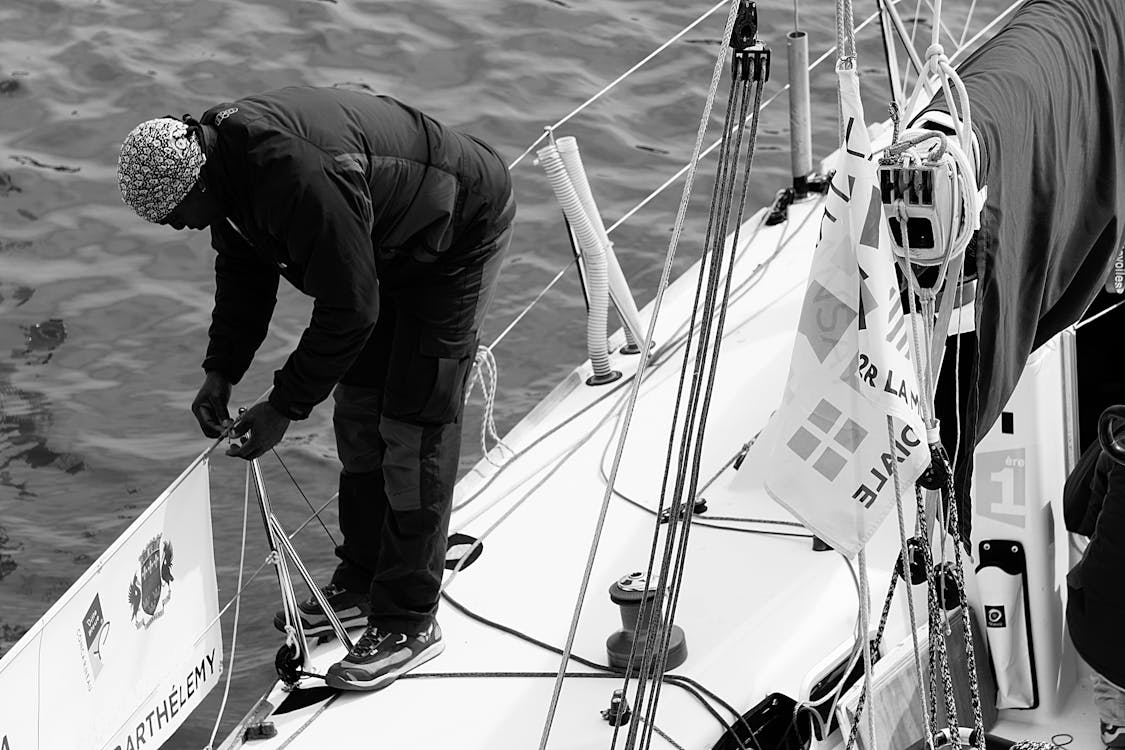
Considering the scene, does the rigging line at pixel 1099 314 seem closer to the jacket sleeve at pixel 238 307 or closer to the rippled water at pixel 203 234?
the jacket sleeve at pixel 238 307

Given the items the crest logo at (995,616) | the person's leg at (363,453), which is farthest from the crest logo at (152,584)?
the crest logo at (995,616)

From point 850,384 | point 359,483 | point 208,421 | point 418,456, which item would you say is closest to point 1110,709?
point 850,384

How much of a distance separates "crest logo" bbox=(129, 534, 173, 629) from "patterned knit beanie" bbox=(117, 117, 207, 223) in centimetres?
63

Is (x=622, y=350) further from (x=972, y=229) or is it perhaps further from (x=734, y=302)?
(x=972, y=229)

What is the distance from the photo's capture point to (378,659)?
3242 mm

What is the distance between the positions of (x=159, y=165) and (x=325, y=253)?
0.34 m

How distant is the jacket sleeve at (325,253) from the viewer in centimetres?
281

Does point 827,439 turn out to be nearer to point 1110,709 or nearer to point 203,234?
point 1110,709

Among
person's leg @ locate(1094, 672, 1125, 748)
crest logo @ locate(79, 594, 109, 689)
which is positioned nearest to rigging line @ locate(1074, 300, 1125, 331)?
person's leg @ locate(1094, 672, 1125, 748)

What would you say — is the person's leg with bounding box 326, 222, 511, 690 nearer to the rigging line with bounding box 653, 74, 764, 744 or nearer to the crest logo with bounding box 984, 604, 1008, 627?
the rigging line with bounding box 653, 74, 764, 744

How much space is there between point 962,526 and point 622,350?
7.06 ft

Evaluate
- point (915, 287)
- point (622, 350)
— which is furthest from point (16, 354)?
point (915, 287)

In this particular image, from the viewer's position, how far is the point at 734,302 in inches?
185

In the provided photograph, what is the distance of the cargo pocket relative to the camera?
10.4 ft
